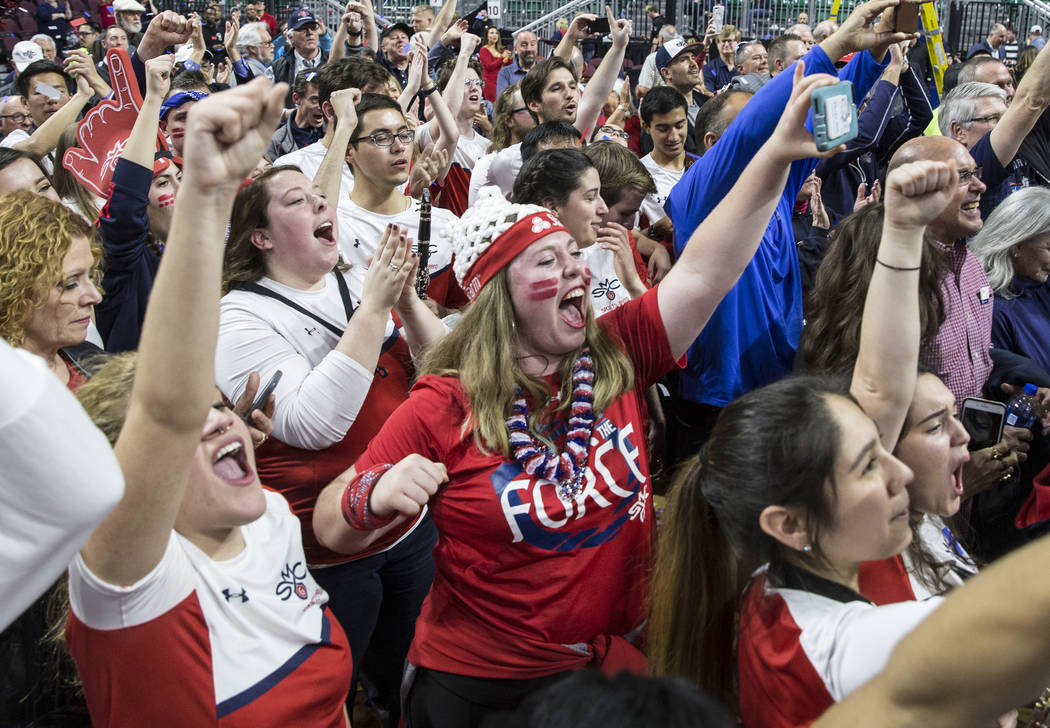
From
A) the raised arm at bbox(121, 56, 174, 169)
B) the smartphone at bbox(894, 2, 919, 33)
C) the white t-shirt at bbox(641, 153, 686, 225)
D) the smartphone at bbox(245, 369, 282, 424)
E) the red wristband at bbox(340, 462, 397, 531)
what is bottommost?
the white t-shirt at bbox(641, 153, 686, 225)

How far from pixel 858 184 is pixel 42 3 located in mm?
10856

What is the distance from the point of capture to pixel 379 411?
2799 millimetres

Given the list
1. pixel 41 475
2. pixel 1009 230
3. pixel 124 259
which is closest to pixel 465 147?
pixel 124 259

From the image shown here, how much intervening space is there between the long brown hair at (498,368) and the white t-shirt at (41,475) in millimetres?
1296

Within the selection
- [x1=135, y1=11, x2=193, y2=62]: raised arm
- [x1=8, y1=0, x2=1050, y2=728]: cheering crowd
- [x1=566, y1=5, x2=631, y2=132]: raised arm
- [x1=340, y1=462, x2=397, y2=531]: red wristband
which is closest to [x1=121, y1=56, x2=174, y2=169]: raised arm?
[x1=8, y1=0, x2=1050, y2=728]: cheering crowd

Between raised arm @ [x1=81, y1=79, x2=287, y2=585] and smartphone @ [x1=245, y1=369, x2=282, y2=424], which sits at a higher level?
raised arm @ [x1=81, y1=79, x2=287, y2=585]

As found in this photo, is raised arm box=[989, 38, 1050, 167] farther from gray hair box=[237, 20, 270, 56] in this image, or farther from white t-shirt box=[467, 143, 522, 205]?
gray hair box=[237, 20, 270, 56]

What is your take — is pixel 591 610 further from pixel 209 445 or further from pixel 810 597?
pixel 209 445

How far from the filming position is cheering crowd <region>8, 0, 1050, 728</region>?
1.19m

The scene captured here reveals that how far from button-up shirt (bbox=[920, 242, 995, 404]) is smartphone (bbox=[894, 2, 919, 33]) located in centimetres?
78

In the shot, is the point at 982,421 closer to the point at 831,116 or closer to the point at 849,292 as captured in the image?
the point at 849,292

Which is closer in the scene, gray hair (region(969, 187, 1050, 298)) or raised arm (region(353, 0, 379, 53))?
gray hair (region(969, 187, 1050, 298))

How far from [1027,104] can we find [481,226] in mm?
2822

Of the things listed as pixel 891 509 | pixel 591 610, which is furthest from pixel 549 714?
pixel 591 610
